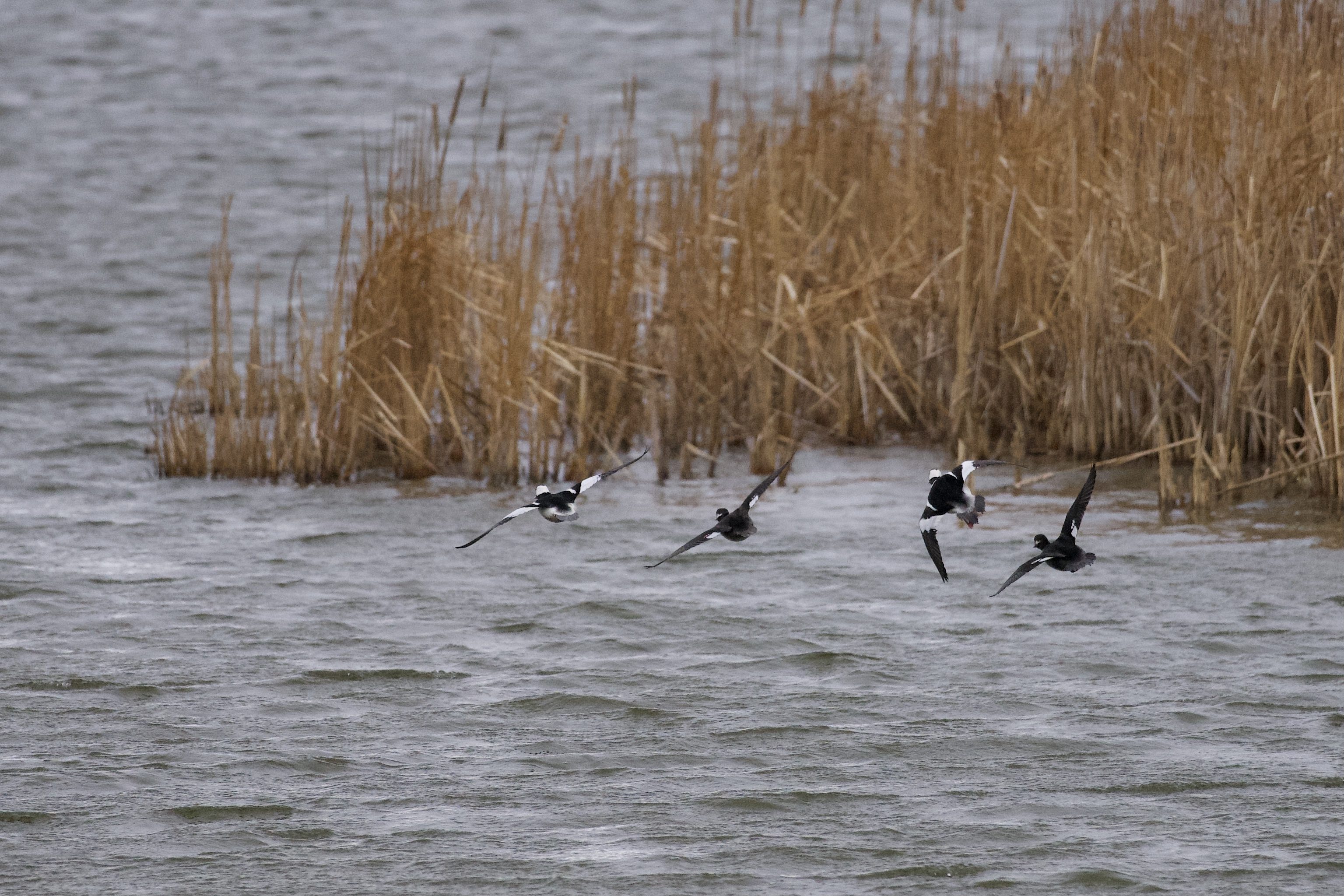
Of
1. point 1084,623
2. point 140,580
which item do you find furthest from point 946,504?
point 140,580

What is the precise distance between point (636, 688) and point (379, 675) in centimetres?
73

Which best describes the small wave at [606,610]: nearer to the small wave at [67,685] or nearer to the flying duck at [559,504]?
the flying duck at [559,504]

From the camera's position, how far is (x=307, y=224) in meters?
12.6

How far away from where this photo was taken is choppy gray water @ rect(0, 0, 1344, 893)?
4.21 metres

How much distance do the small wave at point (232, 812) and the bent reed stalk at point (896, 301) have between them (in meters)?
3.26

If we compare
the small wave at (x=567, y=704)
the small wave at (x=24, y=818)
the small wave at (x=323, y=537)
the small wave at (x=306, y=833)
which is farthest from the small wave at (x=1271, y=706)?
the small wave at (x=323, y=537)

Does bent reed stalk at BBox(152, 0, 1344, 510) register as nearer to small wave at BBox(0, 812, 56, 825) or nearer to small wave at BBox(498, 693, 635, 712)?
small wave at BBox(498, 693, 635, 712)

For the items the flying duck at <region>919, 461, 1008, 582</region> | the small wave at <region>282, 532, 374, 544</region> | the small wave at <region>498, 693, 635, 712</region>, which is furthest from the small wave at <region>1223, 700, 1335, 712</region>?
the small wave at <region>282, 532, 374, 544</region>

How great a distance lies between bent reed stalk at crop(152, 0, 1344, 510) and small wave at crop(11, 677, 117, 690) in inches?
92.3

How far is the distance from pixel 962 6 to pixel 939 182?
75cm

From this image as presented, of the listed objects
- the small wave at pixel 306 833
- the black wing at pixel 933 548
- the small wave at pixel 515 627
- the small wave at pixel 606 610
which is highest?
the black wing at pixel 933 548

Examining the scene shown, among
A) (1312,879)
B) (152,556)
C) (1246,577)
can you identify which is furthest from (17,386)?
(1312,879)

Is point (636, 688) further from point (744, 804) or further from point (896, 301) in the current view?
point (896, 301)

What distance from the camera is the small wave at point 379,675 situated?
18.0 ft
